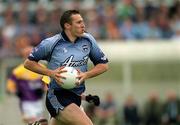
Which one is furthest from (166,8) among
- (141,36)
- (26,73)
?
(26,73)

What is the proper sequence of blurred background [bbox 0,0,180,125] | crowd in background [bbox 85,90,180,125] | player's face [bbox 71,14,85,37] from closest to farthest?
player's face [bbox 71,14,85,37] < crowd in background [bbox 85,90,180,125] < blurred background [bbox 0,0,180,125]

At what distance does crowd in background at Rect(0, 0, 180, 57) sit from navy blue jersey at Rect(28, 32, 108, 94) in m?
10.7

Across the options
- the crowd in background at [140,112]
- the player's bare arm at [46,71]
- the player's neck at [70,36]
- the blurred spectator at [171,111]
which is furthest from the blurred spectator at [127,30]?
the player's bare arm at [46,71]

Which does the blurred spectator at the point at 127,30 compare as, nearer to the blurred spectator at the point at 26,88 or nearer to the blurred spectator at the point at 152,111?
the blurred spectator at the point at 152,111

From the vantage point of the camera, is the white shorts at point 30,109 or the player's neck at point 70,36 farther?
the white shorts at point 30,109

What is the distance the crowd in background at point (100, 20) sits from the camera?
22234 mm

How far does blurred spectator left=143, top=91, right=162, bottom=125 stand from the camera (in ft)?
70.5

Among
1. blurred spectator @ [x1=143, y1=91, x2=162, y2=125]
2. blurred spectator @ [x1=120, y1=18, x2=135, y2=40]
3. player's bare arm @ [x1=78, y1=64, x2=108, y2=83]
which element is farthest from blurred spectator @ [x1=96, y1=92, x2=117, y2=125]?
player's bare arm @ [x1=78, y1=64, x2=108, y2=83]

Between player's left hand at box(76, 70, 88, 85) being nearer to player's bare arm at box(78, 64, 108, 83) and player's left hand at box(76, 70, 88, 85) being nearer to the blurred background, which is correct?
player's bare arm at box(78, 64, 108, 83)

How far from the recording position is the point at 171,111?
2130cm

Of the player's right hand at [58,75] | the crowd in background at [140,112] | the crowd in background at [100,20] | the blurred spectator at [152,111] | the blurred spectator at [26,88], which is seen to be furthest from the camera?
the crowd in background at [100,20]

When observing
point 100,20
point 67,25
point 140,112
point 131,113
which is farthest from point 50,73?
point 100,20

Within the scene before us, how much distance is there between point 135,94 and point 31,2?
4.38 metres

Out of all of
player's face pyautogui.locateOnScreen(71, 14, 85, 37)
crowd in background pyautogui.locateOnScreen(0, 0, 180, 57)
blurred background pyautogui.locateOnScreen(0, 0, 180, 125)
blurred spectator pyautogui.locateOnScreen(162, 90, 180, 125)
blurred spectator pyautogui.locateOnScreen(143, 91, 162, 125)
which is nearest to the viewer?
player's face pyautogui.locateOnScreen(71, 14, 85, 37)
